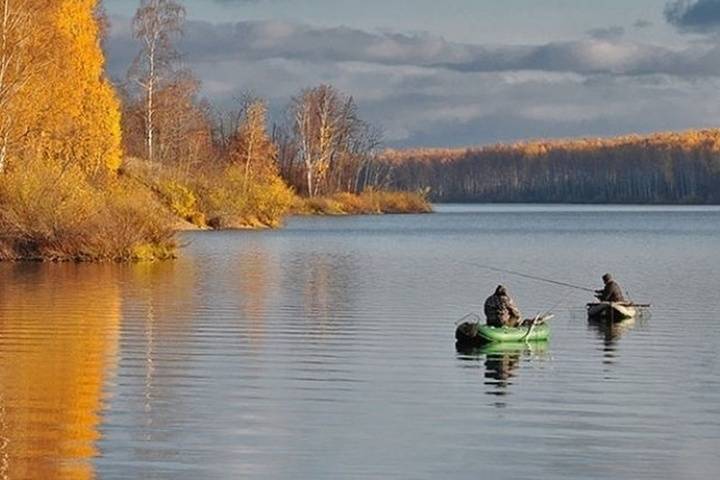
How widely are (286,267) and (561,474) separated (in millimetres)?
38047

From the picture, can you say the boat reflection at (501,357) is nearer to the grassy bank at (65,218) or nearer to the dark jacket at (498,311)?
the dark jacket at (498,311)

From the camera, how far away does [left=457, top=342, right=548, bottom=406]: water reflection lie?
75.4 ft

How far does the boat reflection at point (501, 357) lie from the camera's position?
23055 millimetres

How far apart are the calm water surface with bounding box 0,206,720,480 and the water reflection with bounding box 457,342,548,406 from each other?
0.24 feet

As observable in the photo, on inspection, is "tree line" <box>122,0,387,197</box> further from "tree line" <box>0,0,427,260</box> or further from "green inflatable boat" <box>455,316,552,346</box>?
"green inflatable boat" <box>455,316,552,346</box>

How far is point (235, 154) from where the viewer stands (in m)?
107

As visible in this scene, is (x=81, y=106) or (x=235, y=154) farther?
(x=235, y=154)

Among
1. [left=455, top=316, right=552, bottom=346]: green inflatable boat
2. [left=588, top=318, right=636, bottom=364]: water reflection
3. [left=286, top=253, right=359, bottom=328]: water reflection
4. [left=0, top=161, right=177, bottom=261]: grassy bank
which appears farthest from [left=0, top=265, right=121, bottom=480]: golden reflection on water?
A: [left=588, top=318, right=636, bottom=364]: water reflection

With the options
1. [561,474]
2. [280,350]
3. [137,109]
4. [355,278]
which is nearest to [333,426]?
[561,474]

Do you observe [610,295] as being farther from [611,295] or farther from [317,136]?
[317,136]

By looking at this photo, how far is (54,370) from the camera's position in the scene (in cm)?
2339

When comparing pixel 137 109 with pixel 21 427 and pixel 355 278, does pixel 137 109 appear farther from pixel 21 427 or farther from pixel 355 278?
pixel 21 427

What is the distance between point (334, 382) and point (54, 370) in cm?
460

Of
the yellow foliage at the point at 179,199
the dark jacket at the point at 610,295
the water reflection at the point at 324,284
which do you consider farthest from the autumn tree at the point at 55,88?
the dark jacket at the point at 610,295
